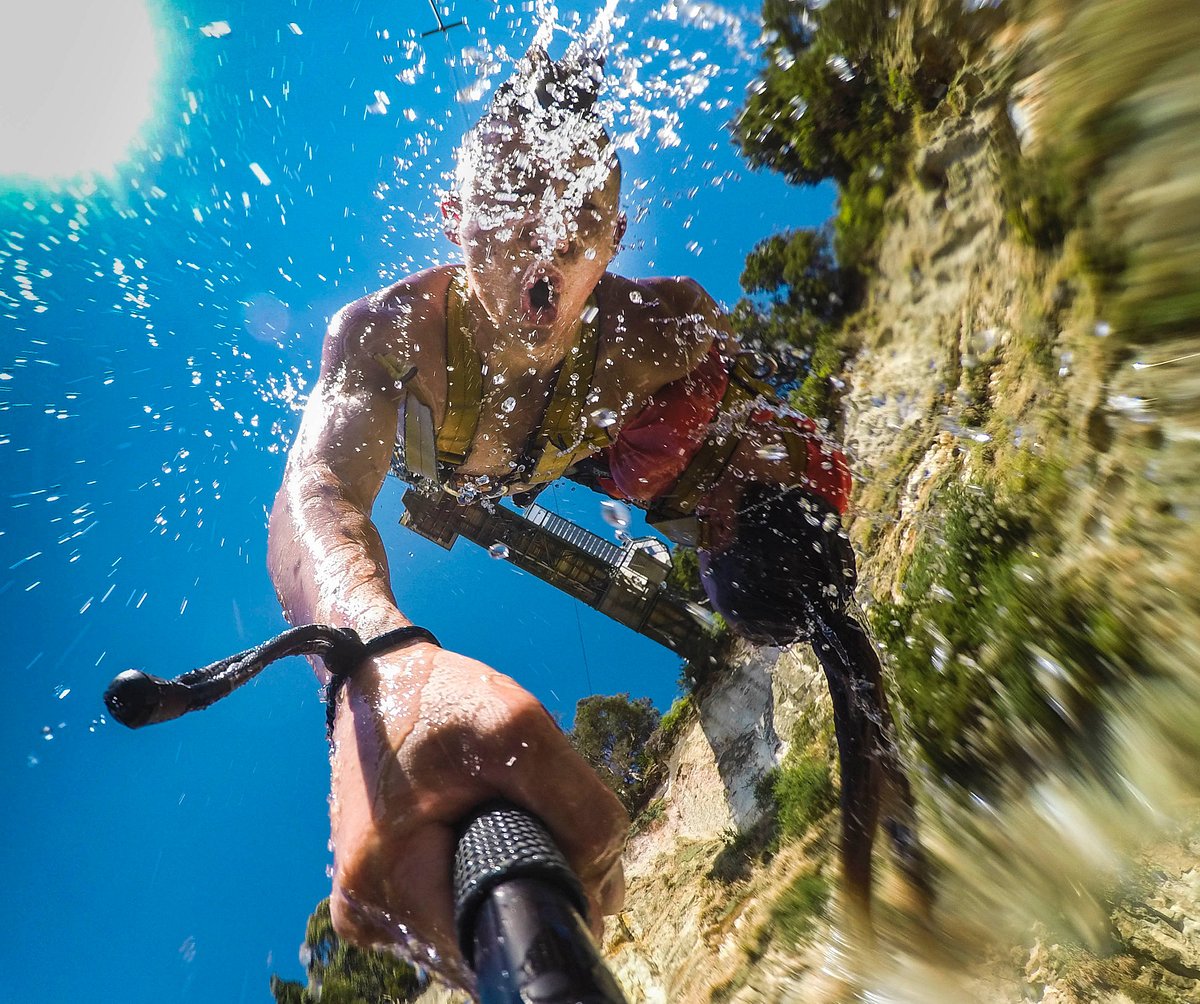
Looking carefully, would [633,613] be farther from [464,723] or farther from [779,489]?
[464,723]

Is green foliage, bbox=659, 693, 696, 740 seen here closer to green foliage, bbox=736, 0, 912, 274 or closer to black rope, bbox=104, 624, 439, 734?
green foliage, bbox=736, 0, 912, 274

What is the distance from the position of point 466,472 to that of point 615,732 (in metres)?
7.81

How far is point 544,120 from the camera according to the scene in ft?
9.93

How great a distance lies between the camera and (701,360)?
12.2 feet

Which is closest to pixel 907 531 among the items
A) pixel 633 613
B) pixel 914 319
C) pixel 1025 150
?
pixel 914 319

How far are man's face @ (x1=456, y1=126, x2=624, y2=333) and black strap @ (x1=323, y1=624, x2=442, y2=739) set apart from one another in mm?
2399

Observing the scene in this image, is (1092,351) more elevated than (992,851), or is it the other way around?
(1092,351)

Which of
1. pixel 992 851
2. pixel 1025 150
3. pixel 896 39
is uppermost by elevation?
pixel 896 39

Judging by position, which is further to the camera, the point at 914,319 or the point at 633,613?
the point at 633,613

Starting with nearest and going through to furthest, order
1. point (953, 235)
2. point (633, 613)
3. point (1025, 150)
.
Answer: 1. point (1025, 150)
2. point (953, 235)
3. point (633, 613)

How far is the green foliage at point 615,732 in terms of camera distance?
9070mm

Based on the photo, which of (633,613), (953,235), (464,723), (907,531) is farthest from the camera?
(633,613)

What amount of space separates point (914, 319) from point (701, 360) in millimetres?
1273

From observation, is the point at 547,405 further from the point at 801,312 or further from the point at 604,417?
the point at 801,312
